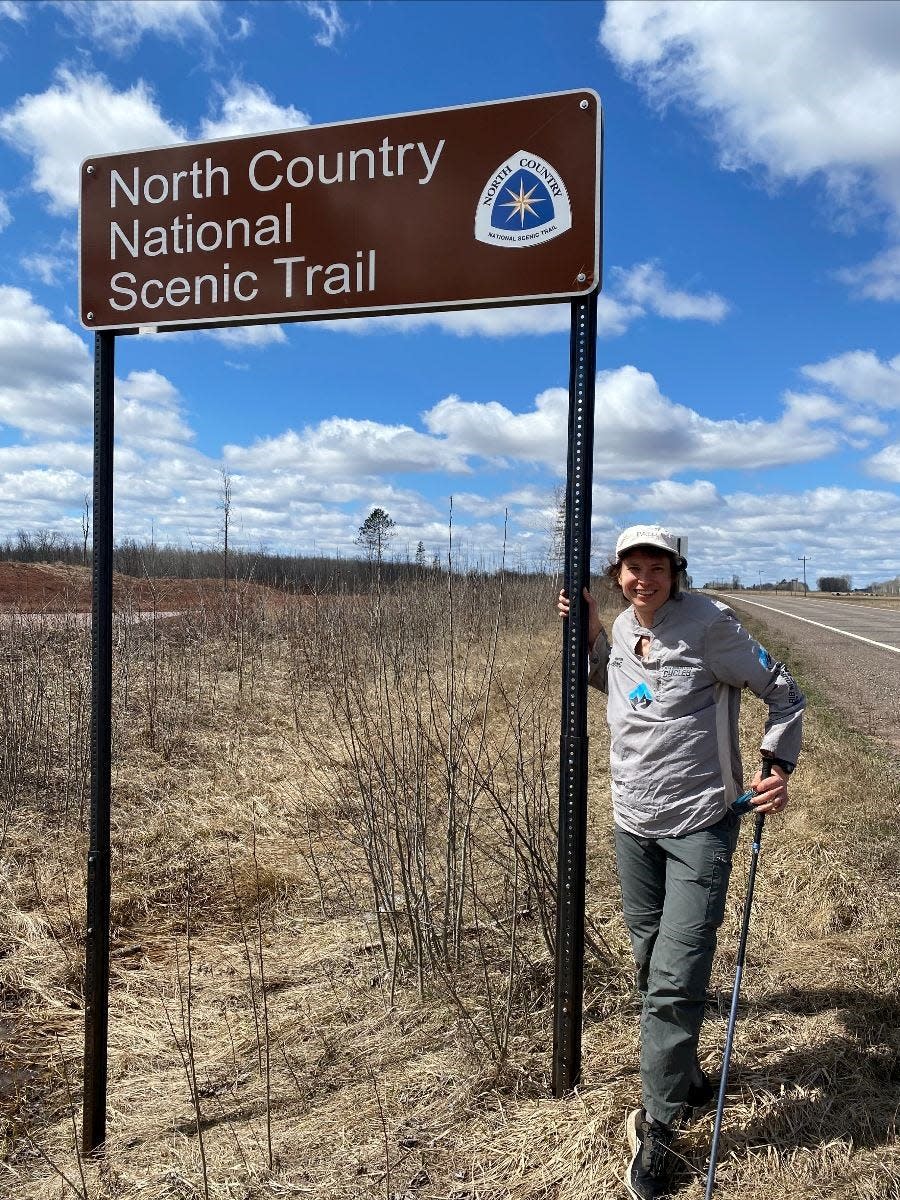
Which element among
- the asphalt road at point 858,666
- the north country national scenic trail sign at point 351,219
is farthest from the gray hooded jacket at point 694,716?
the asphalt road at point 858,666

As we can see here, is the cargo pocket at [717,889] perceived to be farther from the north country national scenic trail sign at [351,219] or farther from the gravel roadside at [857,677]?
the gravel roadside at [857,677]

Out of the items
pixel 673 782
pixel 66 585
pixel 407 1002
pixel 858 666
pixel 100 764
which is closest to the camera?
pixel 673 782

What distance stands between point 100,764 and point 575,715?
1.41 meters

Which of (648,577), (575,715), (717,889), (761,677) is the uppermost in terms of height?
(648,577)

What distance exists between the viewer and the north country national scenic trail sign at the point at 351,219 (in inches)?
86.5

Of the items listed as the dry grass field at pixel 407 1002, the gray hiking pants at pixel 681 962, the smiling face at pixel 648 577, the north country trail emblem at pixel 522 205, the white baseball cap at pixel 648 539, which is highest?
the north country trail emblem at pixel 522 205

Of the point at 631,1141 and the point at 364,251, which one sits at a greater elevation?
the point at 364,251

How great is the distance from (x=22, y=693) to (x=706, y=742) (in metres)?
6.32

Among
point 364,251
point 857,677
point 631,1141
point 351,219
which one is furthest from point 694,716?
point 857,677

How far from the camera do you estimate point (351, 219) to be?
2.40 meters

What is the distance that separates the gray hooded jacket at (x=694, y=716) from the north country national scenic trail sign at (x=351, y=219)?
90 centimetres

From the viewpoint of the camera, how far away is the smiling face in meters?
2.27

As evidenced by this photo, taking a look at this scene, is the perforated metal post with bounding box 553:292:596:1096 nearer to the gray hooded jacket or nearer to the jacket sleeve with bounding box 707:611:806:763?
the gray hooded jacket

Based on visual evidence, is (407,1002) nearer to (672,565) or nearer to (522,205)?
(672,565)
